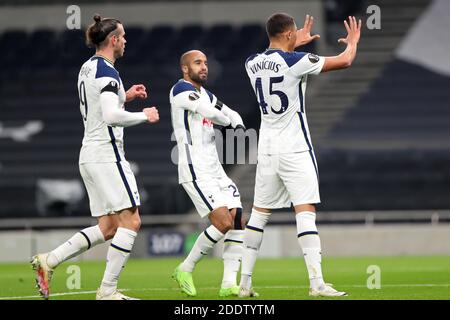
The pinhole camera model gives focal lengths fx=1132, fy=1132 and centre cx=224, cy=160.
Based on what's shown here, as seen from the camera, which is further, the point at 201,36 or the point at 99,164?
the point at 201,36

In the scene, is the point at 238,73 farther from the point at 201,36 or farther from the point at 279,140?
the point at 279,140

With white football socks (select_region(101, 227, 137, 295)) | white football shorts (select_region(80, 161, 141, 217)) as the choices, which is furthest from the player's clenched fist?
white football socks (select_region(101, 227, 137, 295))

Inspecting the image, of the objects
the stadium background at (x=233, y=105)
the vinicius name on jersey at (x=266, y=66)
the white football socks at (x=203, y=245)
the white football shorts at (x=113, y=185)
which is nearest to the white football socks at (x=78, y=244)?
the white football shorts at (x=113, y=185)

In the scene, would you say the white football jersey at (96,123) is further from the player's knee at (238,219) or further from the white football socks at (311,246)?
the white football socks at (311,246)

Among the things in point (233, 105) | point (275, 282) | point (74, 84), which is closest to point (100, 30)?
point (275, 282)

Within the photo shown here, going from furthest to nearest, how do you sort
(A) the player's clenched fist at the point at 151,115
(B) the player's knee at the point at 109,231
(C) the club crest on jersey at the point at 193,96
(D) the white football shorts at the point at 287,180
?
(C) the club crest on jersey at the point at 193,96, (B) the player's knee at the point at 109,231, (D) the white football shorts at the point at 287,180, (A) the player's clenched fist at the point at 151,115

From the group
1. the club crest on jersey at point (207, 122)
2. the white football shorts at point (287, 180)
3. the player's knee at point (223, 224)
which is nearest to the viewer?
the white football shorts at point (287, 180)

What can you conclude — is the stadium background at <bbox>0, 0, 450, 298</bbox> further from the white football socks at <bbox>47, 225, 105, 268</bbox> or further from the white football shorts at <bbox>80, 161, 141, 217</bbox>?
the white football shorts at <bbox>80, 161, 141, 217</bbox>

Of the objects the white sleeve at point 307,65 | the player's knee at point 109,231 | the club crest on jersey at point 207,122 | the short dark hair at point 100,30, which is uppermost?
the short dark hair at point 100,30

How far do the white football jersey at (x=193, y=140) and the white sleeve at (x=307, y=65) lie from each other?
33.7 inches

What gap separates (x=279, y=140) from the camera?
8.74 m

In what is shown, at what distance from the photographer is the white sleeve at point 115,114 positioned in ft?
26.7

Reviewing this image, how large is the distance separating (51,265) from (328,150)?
1649cm
